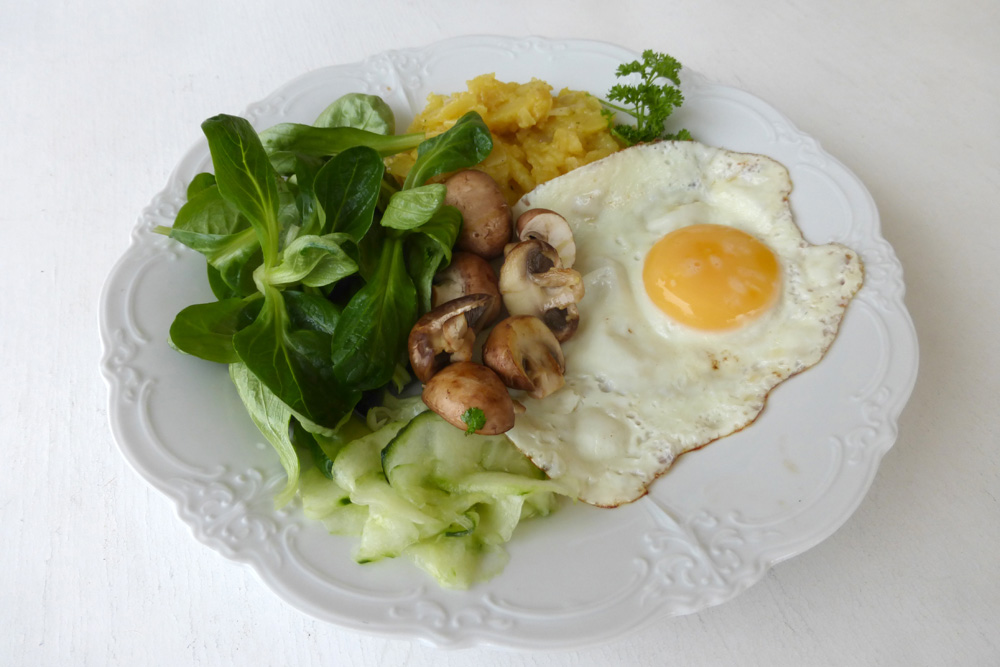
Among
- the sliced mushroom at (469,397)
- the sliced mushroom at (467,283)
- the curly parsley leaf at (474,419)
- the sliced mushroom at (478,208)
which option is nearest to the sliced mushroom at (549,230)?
the sliced mushroom at (478,208)

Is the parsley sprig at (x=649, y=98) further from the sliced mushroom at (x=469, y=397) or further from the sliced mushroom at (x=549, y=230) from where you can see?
the sliced mushroom at (x=469, y=397)

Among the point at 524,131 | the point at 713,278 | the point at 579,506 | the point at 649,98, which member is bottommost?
the point at 579,506

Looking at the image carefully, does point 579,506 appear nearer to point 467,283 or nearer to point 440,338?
point 440,338

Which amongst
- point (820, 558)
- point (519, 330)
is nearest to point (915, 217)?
point (820, 558)

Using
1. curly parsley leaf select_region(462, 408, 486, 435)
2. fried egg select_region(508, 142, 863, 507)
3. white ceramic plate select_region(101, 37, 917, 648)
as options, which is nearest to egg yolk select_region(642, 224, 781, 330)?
fried egg select_region(508, 142, 863, 507)

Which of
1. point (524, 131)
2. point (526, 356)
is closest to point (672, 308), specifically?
point (526, 356)

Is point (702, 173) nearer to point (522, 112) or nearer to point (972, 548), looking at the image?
point (522, 112)

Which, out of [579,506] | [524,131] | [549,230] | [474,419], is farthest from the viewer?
[524,131]

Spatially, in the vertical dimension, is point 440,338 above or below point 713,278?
below
